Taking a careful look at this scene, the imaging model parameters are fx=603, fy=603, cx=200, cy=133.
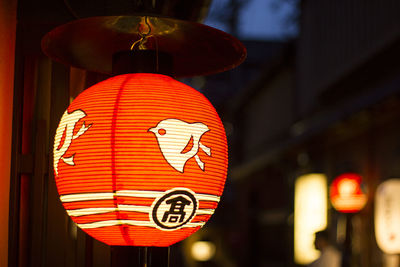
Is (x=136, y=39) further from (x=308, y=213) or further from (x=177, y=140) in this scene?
(x=308, y=213)

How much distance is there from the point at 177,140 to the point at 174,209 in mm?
Result: 370

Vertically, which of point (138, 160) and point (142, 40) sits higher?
point (142, 40)

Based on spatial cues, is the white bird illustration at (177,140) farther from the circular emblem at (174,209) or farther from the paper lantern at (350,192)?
the paper lantern at (350,192)

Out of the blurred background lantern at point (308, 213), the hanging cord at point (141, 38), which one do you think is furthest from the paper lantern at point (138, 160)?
the blurred background lantern at point (308, 213)

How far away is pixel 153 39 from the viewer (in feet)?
12.9

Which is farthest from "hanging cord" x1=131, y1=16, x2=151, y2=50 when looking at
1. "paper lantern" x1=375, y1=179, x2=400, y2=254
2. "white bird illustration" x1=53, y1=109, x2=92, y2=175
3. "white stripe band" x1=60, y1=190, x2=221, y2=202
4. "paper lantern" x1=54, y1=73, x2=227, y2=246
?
"paper lantern" x1=375, y1=179, x2=400, y2=254

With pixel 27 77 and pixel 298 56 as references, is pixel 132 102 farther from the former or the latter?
pixel 298 56

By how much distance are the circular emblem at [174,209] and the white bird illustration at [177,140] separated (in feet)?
0.47

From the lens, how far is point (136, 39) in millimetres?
3945

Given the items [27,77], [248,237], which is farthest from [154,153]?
[248,237]

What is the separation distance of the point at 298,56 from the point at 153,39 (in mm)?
16674

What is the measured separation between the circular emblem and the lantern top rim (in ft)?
3.28

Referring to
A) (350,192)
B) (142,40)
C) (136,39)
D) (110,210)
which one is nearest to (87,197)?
(110,210)

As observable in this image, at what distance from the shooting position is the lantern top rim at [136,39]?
3.61 meters
